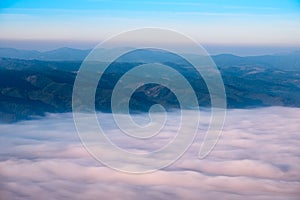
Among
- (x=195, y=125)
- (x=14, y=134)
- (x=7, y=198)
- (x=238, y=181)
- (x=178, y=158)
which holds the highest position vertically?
(x=195, y=125)

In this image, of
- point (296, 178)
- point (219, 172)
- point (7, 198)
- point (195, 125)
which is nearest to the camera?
point (7, 198)

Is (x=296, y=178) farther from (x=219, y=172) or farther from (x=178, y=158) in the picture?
(x=178, y=158)

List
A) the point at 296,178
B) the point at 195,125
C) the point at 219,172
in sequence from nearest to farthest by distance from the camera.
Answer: the point at 296,178 < the point at 219,172 < the point at 195,125

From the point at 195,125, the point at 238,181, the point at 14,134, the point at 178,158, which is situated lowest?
the point at 238,181

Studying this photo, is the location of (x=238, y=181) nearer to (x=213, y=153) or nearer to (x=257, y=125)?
(x=213, y=153)

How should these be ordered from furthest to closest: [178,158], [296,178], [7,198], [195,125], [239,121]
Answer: [239,121], [195,125], [178,158], [296,178], [7,198]

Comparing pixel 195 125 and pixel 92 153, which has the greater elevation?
pixel 195 125

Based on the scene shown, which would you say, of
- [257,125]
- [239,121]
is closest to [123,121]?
[239,121]

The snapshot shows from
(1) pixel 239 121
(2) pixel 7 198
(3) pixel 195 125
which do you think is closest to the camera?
(2) pixel 7 198

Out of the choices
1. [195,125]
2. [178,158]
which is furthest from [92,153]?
[195,125]

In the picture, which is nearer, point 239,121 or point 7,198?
point 7,198
